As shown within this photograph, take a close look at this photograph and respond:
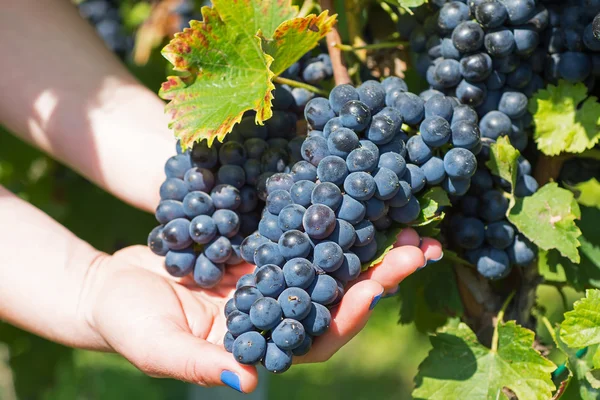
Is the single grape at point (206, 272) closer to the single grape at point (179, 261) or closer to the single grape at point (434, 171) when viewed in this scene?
the single grape at point (179, 261)

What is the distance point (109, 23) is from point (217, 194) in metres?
1.66

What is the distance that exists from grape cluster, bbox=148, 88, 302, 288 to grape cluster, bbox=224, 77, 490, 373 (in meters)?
0.10

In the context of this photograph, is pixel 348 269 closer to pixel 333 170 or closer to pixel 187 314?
pixel 333 170

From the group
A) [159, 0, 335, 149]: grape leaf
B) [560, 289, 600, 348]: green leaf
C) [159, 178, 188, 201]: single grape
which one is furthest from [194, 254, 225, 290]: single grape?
[560, 289, 600, 348]: green leaf

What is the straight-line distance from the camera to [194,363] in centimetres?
108

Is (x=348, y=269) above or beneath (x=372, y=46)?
beneath

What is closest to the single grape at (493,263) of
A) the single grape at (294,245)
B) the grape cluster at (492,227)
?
the grape cluster at (492,227)

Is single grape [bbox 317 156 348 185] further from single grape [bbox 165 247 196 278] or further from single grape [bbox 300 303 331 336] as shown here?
single grape [bbox 165 247 196 278]

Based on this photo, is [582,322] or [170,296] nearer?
[582,322]

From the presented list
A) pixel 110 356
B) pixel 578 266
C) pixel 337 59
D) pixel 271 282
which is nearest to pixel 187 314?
pixel 271 282

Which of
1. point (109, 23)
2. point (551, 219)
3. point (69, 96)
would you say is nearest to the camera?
point (551, 219)

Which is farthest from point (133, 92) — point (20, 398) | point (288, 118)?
point (20, 398)

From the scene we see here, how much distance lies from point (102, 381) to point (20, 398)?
118 cm

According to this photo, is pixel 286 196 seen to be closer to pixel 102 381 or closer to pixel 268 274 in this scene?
pixel 268 274
